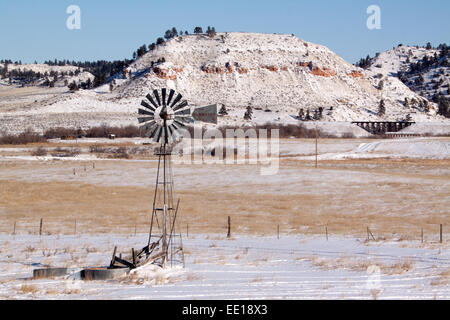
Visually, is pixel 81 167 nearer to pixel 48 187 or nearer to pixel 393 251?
pixel 48 187

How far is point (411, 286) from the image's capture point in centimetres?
1337

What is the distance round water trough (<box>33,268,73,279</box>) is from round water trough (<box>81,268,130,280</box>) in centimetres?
58

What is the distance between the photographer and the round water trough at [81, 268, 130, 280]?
14391 mm

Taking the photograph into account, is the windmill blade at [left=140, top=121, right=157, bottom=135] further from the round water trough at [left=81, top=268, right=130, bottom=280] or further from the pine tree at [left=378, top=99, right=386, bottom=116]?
the pine tree at [left=378, top=99, right=386, bottom=116]

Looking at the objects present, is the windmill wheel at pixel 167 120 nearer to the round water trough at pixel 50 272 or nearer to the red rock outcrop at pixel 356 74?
the round water trough at pixel 50 272

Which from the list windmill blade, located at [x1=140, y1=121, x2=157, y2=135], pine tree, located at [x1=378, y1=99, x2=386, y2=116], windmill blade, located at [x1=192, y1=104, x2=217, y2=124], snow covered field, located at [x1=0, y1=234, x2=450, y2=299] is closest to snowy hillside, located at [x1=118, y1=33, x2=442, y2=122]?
pine tree, located at [x1=378, y1=99, x2=386, y2=116]

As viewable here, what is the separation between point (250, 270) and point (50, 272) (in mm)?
5694

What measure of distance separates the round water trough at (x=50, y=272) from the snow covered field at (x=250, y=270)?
32 centimetres

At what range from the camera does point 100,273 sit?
1444cm

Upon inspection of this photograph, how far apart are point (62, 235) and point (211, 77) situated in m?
153

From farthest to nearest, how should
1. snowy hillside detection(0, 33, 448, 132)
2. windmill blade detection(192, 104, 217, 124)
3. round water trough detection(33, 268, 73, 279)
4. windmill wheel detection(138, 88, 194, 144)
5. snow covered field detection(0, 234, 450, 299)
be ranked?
1. snowy hillside detection(0, 33, 448, 132)
2. windmill wheel detection(138, 88, 194, 144)
3. windmill blade detection(192, 104, 217, 124)
4. round water trough detection(33, 268, 73, 279)
5. snow covered field detection(0, 234, 450, 299)

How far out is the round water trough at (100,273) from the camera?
47.2 ft

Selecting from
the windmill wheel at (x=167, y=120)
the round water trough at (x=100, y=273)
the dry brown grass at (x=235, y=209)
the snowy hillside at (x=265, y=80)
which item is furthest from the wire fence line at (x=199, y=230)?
the snowy hillside at (x=265, y=80)

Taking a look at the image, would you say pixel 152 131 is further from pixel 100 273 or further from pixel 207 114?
pixel 100 273
